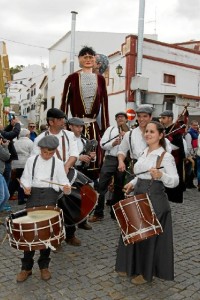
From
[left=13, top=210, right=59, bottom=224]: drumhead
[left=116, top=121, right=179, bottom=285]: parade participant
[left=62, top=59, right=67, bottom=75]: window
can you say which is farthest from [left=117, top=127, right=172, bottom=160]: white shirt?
[left=62, top=59, right=67, bottom=75]: window

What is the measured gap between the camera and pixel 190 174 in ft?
30.5

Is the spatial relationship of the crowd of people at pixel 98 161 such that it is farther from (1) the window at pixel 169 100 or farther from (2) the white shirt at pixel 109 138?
(1) the window at pixel 169 100

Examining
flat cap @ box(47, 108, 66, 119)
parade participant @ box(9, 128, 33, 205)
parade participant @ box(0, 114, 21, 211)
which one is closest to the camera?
flat cap @ box(47, 108, 66, 119)

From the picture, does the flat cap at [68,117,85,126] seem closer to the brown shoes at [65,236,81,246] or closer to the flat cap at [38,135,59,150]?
the flat cap at [38,135,59,150]

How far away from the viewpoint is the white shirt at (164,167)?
3285 millimetres

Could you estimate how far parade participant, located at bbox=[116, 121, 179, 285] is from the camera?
3.36m

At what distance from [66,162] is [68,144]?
24cm

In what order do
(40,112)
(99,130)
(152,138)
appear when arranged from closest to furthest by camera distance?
(152,138), (99,130), (40,112)

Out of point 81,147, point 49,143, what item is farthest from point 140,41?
point 49,143

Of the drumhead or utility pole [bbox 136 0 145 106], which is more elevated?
utility pole [bbox 136 0 145 106]

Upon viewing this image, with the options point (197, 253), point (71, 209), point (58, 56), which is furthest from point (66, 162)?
point (58, 56)

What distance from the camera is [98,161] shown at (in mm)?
5480

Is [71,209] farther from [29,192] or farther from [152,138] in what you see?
[152,138]

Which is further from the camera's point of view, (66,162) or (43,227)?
(66,162)
